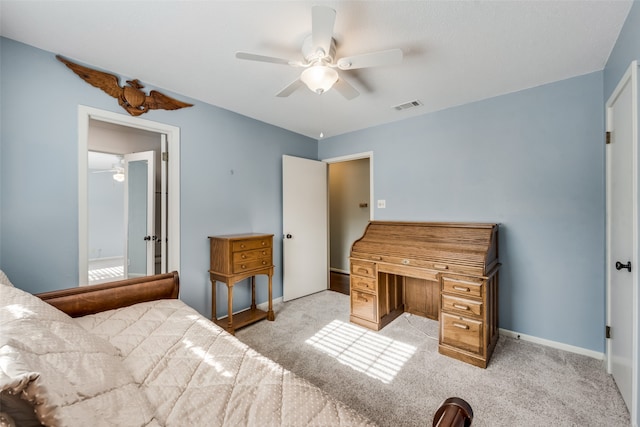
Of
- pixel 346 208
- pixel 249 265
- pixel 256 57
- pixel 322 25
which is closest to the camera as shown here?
pixel 322 25

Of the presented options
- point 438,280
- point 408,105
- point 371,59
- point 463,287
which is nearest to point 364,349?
point 438,280

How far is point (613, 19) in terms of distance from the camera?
1.62 metres

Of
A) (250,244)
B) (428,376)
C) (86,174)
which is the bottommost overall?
(428,376)

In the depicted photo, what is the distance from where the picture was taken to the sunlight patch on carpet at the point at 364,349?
2140 mm

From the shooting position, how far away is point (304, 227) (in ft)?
12.8

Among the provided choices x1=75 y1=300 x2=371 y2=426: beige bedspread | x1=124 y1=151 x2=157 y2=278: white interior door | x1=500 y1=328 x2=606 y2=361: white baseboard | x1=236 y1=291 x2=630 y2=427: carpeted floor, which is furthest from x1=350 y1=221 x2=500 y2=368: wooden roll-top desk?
x1=124 y1=151 x2=157 y2=278: white interior door

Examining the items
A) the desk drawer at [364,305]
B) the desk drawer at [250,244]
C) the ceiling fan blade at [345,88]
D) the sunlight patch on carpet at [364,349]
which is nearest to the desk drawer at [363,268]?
the desk drawer at [364,305]

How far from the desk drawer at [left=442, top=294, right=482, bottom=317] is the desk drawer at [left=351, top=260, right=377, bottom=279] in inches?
28.2

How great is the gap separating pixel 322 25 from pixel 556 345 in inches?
129

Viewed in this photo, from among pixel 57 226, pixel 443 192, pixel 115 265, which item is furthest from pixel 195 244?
pixel 115 265

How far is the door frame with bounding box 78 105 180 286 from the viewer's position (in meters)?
2.13

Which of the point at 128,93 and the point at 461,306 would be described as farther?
the point at 128,93

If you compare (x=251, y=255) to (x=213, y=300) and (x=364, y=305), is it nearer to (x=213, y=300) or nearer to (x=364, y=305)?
(x=213, y=300)

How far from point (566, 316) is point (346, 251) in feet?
11.2
